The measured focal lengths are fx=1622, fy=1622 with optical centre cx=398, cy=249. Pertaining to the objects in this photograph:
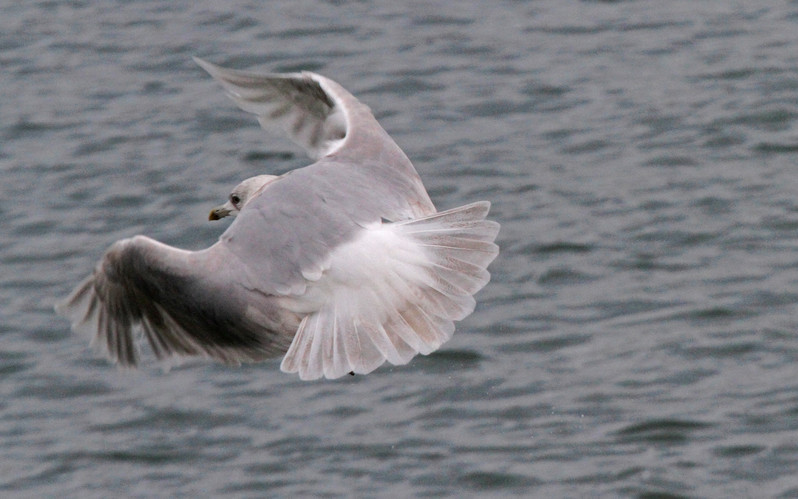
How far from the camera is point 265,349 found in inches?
219

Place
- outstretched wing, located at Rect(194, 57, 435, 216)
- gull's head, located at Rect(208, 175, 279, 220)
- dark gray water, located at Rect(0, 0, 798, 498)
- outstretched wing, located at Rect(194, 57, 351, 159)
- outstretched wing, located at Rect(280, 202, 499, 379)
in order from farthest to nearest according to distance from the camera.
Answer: dark gray water, located at Rect(0, 0, 798, 498) → outstretched wing, located at Rect(194, 57, 351, 159) → gull's head, located at Rect(208, 175, 279, 220) → outstretched wing, located at Rect(194, 57, 435, 216) → outstretched wing, located at Rect(280, 202, 499, 379)

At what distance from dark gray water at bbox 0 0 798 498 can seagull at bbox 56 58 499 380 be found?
2.26m

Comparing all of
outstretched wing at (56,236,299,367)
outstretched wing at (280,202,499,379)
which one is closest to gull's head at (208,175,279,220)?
outstretched wing at (56,236,299,367)

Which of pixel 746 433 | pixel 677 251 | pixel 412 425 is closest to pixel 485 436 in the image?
pixel 412 425

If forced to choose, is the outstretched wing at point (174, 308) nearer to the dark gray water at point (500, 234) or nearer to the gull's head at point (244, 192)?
the gull's head at point (244, 192)

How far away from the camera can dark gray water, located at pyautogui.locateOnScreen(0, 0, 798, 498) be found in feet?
25.3

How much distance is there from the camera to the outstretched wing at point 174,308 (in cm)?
523

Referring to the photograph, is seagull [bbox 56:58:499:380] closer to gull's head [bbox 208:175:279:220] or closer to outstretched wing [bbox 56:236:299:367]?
outstretched wing [bbox 56:236:299:367]

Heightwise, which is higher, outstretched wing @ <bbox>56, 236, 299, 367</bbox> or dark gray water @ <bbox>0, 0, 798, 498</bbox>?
outstretched wing @ <bbox>56, 236, 299, 367</bbox>

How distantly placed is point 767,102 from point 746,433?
3381 millimetres

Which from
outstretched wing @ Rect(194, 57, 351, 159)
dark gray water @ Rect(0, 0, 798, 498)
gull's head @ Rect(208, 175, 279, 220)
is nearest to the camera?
gull's head @ Rect(208, 175, 279, 220)

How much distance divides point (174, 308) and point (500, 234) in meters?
3.93

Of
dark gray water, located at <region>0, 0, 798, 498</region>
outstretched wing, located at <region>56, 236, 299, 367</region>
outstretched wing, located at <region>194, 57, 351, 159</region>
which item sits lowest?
dark gray water, located at <region>0, 0, 798, 498</region>

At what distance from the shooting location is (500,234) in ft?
30.2
